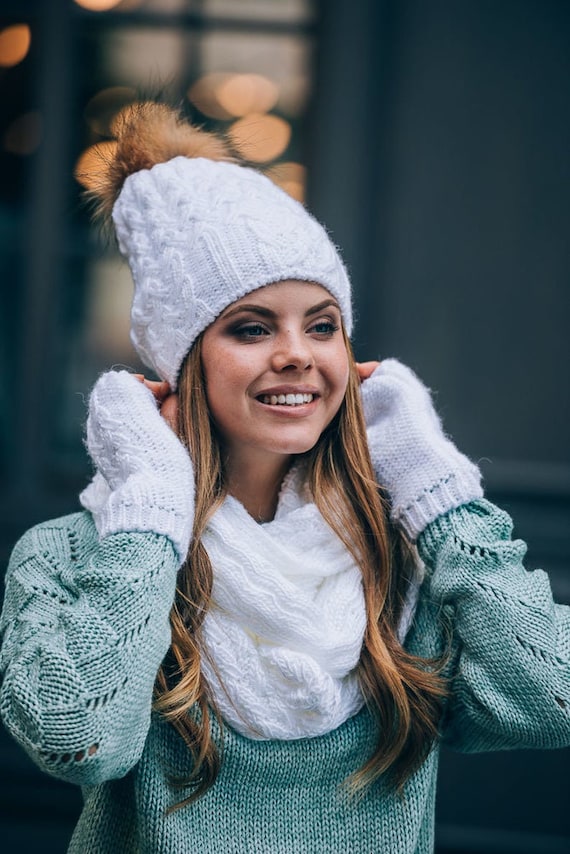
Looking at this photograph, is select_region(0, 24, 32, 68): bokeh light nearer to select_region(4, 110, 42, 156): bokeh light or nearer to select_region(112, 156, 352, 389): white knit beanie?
select_region(4, 110, 42, 156): bokeh light

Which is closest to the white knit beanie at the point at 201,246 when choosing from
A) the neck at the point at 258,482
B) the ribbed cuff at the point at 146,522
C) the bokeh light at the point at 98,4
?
the neck at the point at 258,482

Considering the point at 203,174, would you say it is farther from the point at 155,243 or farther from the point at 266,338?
the point at 266,338

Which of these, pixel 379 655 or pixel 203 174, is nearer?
pixel 379 655

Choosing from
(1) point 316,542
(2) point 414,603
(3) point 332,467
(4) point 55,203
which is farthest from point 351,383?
(4) point 55,203

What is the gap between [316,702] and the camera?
1651 millimetres

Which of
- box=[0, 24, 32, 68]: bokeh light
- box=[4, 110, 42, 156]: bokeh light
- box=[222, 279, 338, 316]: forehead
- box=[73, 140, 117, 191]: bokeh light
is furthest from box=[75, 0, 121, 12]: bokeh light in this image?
box=[222, 279, 338, 316]: forehead

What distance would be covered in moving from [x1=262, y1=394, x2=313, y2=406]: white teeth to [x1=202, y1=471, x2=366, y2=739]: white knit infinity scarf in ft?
0.70

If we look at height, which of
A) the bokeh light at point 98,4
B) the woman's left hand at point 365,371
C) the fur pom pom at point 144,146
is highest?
the bokeh light at point 98,4

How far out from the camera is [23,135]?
3.93 metres

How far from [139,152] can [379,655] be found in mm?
1142

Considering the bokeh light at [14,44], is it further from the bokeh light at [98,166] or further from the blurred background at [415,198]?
the bokeh light at [98,166]

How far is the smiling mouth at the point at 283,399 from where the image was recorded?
1.75 m

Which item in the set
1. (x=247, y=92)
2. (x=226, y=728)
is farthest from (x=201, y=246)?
(x=247, y=92)

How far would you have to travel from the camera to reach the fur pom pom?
2.00 metres
